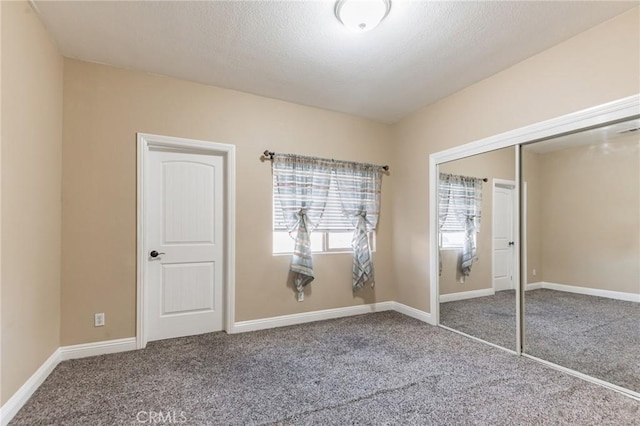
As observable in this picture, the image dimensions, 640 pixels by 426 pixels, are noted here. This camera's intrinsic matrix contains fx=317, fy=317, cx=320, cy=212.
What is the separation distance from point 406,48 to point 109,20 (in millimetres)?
2291

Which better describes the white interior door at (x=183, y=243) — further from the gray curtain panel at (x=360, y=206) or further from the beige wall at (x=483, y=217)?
the beige wall at (x=483, y=217)

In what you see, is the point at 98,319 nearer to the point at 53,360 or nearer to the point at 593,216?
the point at 53,360

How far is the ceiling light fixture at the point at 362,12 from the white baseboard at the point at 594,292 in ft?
8.68

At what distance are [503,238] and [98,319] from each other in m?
3.89

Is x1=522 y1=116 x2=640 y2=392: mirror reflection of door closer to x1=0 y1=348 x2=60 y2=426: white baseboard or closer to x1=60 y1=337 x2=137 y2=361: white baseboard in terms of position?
x1=60 y1=337 x2=137 y2=361: white baseboard

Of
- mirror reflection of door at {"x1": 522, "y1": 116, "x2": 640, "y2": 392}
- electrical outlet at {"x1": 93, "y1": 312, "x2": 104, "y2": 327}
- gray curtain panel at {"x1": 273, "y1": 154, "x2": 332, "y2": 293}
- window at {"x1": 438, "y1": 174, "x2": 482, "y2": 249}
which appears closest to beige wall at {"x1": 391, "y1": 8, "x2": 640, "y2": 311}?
window at {"x1": 438, "y1": 174, "x2": 482, "y2": 249}

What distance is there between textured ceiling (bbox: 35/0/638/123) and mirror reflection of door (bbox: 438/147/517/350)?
90cm

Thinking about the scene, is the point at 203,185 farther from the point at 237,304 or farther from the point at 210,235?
the point at 237,304

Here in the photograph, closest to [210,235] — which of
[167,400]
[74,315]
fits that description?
[74,315]

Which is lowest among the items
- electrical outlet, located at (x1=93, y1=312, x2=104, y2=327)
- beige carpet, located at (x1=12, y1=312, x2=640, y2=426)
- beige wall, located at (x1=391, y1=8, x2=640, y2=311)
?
beige carpet, located at (x1=12, y1=312, x2=640, y2=426)

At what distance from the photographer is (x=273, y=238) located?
373 centimetres

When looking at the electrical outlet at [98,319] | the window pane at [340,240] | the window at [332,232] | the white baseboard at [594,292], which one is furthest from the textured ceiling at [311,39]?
the electrical outlet at [98,319]

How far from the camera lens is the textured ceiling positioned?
7.22 feet

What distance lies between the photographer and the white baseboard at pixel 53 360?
1.94 meters
